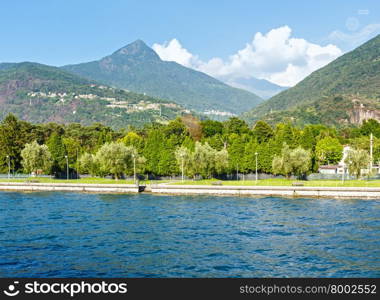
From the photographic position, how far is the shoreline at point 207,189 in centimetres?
7631

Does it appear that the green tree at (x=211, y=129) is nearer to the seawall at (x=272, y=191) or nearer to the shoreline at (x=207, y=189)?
the shoreline at (x=207, y=189)

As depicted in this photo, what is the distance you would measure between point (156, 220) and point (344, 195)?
37.8 meters

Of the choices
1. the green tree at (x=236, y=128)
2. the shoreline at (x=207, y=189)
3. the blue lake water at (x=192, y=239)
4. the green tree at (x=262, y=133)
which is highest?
the green tree at (x=236, y=128)

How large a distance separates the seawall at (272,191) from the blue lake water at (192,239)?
490 centimetres

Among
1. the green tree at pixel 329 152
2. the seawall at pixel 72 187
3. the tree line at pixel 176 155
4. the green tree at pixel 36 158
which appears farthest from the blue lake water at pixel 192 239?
the green tree at pixel 329 152

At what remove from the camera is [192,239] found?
43406 millimetres

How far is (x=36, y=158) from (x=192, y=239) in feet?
261

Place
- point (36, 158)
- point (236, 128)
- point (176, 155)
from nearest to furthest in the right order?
point (176, 155) → point (36, 158) → point (236, 128)

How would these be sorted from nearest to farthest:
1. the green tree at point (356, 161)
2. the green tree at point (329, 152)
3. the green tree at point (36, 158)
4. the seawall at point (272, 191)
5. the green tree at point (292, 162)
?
the seawall at point (272, 191) < the green tree at point (356, 161) < the green tree at point (292, 162) < the green tree at point (36, 158) < the green tree at point (329, 152)

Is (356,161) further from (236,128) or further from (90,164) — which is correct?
(236,128)

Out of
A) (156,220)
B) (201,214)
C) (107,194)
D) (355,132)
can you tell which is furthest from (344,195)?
(355,132)

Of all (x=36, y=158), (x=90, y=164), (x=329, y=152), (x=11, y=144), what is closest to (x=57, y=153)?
(x=36, y=158)

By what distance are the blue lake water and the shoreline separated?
5.38 meters

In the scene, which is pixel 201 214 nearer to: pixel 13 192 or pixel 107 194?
pixel 107 194
